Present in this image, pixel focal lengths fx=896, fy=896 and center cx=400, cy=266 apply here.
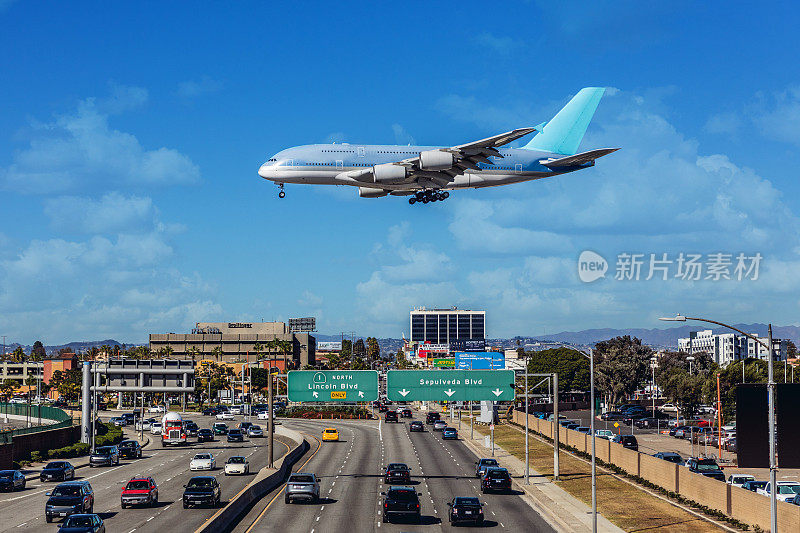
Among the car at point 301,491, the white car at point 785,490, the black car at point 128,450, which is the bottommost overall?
the black car at point 128,450

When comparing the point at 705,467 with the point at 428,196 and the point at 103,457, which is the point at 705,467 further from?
the point at 103,457

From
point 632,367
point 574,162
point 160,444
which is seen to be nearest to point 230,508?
point 574,162

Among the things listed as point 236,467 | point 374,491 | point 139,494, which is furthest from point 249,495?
point 236,467

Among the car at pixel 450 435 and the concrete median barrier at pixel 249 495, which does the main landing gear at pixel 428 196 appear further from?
the car at pixel 450 435

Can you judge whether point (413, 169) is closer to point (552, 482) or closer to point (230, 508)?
point (552, 482)

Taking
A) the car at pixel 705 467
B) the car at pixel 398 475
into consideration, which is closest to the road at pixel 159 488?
the car at pixel 398 475

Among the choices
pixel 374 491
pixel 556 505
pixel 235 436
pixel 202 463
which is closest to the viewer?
pixel 556 505
